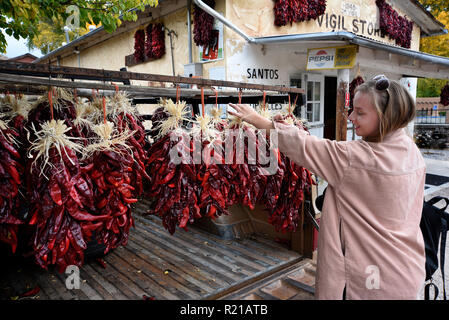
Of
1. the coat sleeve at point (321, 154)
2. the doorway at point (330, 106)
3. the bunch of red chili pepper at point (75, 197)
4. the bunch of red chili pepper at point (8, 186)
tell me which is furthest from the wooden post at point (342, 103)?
the bunch of red chili pepper at point (8, 186)

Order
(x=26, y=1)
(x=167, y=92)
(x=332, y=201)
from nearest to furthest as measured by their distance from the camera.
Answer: (x=332, y=201) < (x=167, y=92) < (x=26, y=1)

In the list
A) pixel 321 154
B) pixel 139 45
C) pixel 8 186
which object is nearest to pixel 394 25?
pixel 139 45

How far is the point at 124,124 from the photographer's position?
2336mm

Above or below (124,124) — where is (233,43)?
above

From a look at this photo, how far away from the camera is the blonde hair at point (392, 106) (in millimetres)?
1763

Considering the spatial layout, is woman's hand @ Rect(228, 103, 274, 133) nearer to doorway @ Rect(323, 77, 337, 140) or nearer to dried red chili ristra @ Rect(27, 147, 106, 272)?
dried red chili ristra @ Rect(27, 147, 106, 272)

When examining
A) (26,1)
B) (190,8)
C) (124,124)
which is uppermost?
(190,8)

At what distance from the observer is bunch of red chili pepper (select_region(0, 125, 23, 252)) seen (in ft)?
5.96

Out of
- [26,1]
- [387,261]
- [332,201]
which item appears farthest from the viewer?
[26,1]

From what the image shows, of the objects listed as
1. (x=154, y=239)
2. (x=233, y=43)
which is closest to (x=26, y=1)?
(x=154, y=239)

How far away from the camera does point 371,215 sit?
5.94 ft

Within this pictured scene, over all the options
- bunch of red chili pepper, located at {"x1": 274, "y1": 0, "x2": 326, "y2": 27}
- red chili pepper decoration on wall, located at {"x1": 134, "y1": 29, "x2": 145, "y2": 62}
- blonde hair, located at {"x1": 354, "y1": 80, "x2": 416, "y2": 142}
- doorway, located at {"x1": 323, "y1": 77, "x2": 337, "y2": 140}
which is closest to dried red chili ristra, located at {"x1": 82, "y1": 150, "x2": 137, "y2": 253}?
blonde hair, located at {"x1": 354, "y1": 80, "x2": 416, "y2": 142}

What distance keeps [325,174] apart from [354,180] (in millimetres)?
166
